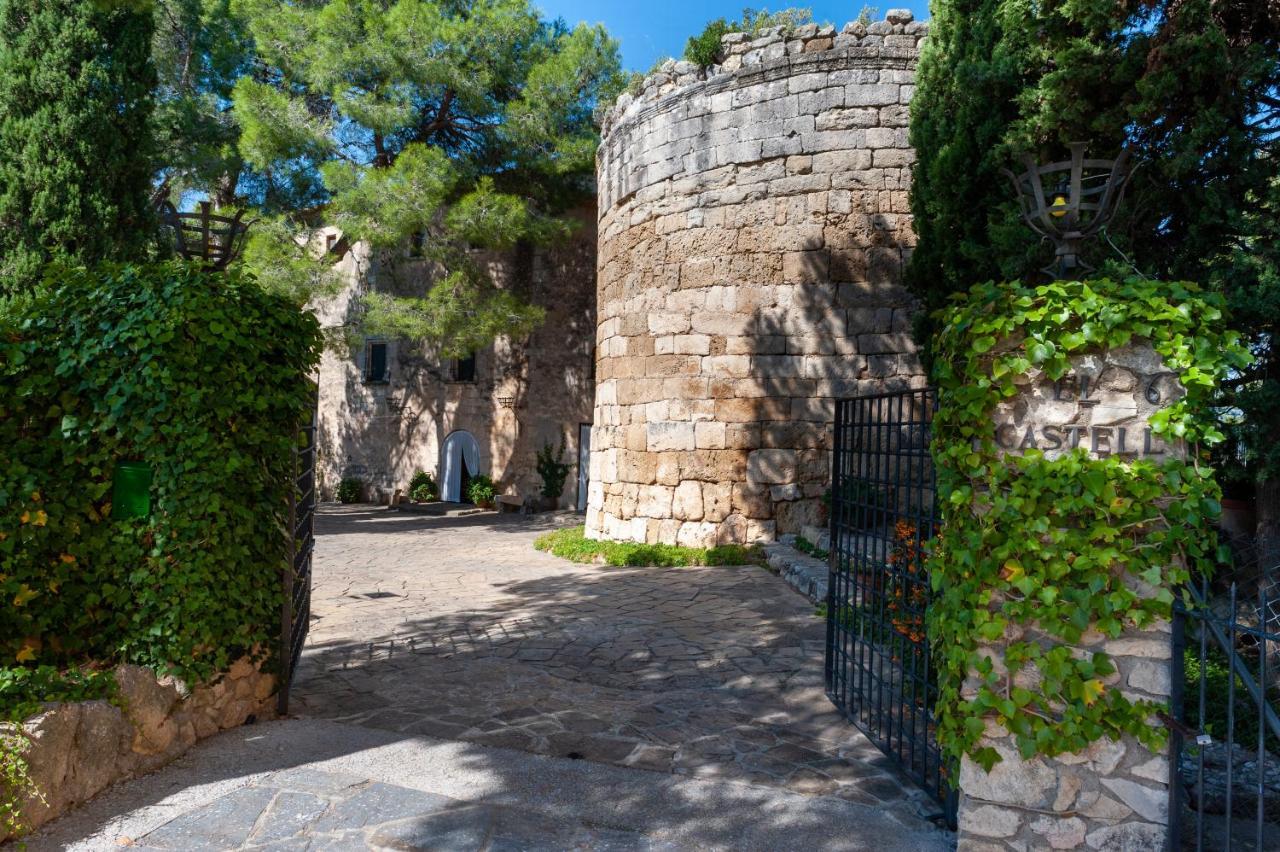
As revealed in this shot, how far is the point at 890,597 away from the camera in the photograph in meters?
3.82

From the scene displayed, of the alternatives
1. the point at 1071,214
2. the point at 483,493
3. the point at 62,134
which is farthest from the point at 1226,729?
the point at 483,493

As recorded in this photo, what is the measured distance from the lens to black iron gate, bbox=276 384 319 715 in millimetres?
3867

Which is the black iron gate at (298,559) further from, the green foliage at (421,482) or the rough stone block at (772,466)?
the green foliage at (421,482)

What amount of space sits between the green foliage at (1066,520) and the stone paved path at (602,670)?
80cm

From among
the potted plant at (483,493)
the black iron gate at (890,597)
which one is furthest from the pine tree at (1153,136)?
the potted plant at (483,493)

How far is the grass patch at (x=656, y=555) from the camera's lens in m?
8.71

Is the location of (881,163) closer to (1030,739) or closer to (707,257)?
(707,257)

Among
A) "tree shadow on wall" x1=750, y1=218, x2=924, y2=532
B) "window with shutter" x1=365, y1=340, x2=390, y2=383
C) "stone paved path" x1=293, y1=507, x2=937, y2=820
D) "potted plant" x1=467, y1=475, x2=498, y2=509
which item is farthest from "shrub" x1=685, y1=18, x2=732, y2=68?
"window with shutter" x1=365, y1=340, x2=390, y2=383

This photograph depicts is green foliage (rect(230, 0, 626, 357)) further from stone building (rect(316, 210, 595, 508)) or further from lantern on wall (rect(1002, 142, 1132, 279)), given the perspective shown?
lantern on wall (rect(1002, 142, 1132, 279))

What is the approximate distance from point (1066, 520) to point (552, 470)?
13918mm

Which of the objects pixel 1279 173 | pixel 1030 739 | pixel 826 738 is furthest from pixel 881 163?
pixel 1030 739

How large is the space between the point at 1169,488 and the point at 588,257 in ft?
47.8

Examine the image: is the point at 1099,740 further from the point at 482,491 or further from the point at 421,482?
the point at 421,482

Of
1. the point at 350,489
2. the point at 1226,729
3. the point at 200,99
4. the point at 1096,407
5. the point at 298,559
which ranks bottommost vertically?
the point at 1226,729
